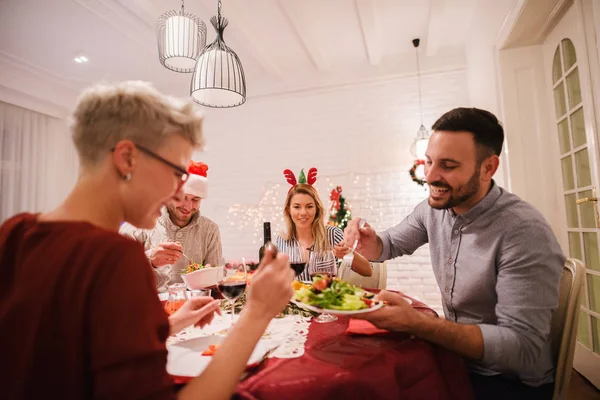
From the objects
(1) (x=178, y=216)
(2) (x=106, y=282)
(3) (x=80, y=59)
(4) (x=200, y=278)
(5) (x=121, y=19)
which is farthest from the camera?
(3) (x=80, y=59)

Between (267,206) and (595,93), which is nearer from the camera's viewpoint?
(595,93)

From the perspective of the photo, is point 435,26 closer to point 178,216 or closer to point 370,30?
point 370,30

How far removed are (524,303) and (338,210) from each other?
3.30 metres

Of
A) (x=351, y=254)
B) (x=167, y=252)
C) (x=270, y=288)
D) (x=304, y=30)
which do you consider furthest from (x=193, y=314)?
(x=304, y=30)

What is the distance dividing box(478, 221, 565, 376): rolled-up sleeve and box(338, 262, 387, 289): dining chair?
1.30m

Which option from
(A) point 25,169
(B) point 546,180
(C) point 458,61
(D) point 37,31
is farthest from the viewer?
(A) point 25,169

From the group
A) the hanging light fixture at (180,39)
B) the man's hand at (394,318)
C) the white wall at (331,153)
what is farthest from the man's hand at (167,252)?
the white wall at (331,153)

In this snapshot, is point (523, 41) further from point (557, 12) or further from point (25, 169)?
point (25, 169)

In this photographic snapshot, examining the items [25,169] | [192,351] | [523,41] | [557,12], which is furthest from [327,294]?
[25,169]

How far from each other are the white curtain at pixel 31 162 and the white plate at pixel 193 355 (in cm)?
440

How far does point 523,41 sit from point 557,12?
0.42m

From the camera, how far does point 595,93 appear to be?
6.46 ft

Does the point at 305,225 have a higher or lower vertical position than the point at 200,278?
higher

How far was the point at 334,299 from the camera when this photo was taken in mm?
1103
